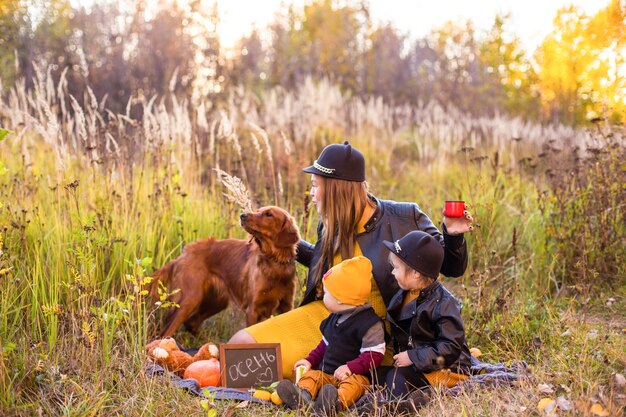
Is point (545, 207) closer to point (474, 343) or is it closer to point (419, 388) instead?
point (474, 343)

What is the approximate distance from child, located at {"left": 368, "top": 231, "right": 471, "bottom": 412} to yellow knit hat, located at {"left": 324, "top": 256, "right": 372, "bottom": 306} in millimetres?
189

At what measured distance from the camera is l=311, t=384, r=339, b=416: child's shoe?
11.4 feet

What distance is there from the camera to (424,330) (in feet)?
12.0

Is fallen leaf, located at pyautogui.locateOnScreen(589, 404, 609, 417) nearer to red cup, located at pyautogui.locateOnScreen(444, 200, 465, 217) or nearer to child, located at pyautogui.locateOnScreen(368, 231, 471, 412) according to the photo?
child, located at pyautogui.locateOnScreen(368, 231, 471, 412)

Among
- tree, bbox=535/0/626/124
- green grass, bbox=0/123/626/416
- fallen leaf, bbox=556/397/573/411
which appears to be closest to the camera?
fallen leaf, bbox=556/397/573/411

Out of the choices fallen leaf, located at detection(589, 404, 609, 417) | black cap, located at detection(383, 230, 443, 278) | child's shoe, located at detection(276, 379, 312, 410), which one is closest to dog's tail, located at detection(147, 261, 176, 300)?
child's shoe, located at detection(276, 379, 312, 410)

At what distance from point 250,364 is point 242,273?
858 millimetres

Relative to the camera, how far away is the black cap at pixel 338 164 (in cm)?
405

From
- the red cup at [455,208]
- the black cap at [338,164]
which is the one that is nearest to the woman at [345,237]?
the black cap at [338,164]

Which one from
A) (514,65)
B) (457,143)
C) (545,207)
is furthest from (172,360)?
(514,65)

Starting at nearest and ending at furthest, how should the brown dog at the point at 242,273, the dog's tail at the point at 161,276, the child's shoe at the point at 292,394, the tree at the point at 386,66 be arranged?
1. the child's shoe at the point at 292,394
2. the brown dog at the point at 242,273
3. the dog's tail at the point at 161,276
4. the tree at the point at 386,66

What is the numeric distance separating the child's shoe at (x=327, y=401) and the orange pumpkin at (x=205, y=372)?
0.81 meters

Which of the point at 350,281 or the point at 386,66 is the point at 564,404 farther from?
the point at 386,66

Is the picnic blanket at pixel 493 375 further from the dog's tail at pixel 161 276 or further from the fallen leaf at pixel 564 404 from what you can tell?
the dog's tail at pixel 161 276
